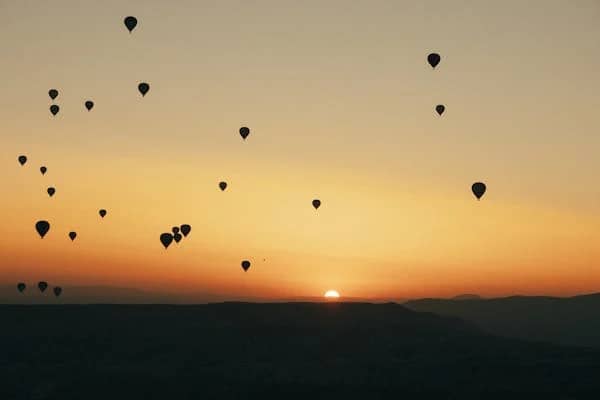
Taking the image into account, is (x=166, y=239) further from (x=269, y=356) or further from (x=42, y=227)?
(x=269, y=356)

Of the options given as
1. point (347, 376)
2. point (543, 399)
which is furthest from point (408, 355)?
point (543, 399)

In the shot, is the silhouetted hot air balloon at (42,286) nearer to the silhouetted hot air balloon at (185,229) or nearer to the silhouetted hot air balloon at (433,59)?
the silhouetted hot air balloon at (185,229)

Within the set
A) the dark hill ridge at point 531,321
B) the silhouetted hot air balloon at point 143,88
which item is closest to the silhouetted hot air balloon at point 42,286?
the silhouetted hot air balloon at point 143,88

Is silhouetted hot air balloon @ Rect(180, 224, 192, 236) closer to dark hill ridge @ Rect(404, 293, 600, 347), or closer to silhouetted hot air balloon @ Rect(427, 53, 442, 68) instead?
silhouetted hot air balloon @ Rect(427, 53, 442, 68)

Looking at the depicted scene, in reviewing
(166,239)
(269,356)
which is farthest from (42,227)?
(269,356)

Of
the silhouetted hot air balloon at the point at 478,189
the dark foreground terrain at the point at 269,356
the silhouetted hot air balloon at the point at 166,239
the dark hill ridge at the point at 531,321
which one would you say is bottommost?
the dark foreground terrain at the point at 269,356

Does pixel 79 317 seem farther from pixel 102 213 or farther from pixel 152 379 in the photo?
pixel 152 379
